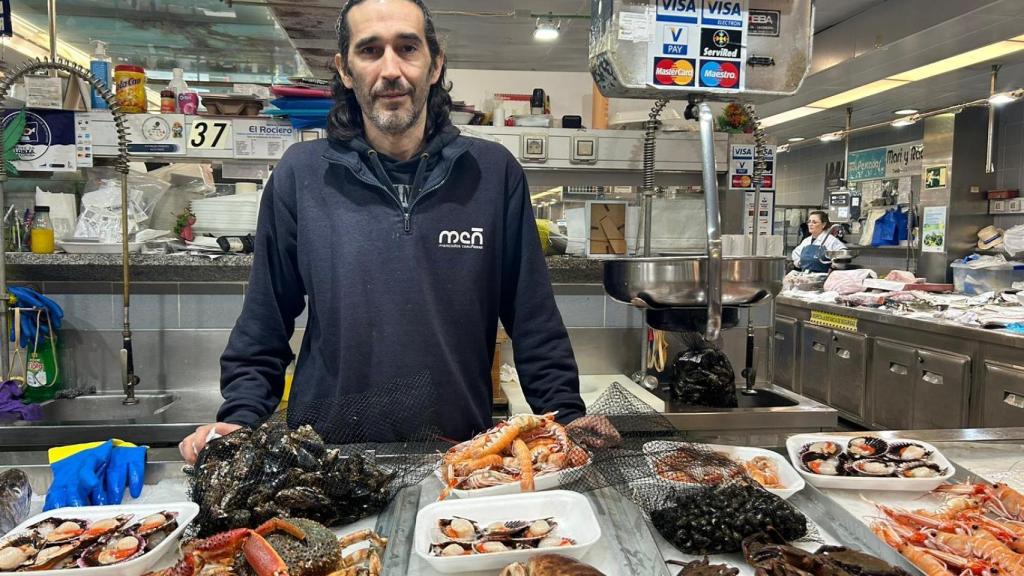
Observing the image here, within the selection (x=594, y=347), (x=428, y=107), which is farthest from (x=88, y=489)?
(x=594, y=347)

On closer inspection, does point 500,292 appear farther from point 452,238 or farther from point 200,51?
point 200,51

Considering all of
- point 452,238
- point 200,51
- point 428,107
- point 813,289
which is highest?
point 200,51

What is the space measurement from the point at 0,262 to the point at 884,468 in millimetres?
3020

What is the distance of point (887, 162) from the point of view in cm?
1082

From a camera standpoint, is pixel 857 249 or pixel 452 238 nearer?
pixel 452 238

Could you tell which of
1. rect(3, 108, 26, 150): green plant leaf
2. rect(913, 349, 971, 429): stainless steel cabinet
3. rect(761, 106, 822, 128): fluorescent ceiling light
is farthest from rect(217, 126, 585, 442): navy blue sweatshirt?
rect(761, 106, 822, 128): fluorescent ceiling light

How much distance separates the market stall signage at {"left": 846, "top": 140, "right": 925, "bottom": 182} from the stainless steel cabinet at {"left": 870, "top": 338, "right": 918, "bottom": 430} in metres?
5.39

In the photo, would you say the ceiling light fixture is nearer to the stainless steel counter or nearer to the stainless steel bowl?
the stainless steel counter

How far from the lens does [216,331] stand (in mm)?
3080

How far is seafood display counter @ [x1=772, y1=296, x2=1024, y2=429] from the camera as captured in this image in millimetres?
4527

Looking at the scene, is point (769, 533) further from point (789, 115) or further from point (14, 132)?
point (789, 115)

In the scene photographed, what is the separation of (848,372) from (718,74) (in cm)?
503

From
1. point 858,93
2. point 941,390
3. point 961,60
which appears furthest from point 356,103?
point 858,93

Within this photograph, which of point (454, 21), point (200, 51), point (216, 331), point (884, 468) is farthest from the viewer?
point (200, 51)
